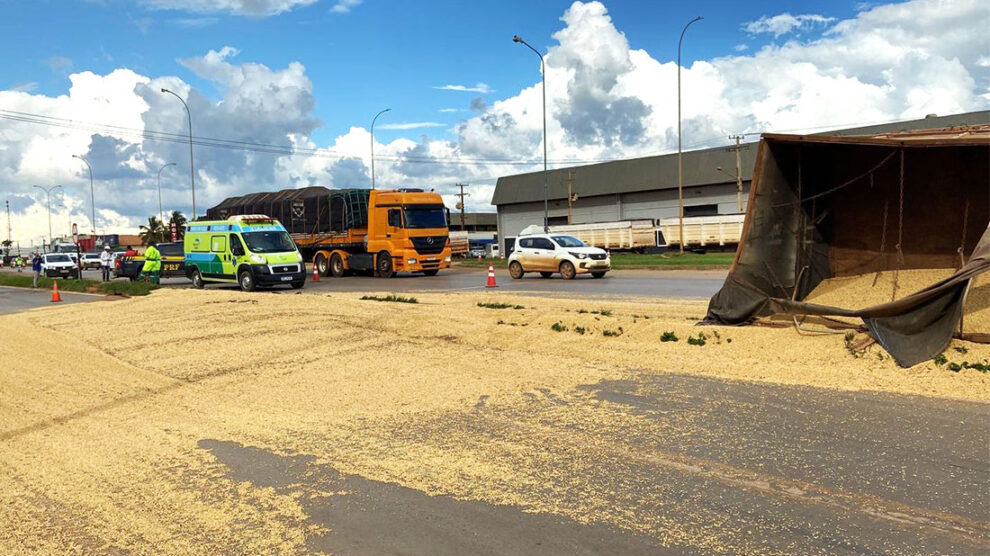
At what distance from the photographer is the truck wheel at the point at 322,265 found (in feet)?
110

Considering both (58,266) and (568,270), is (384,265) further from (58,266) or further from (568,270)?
(58,266)

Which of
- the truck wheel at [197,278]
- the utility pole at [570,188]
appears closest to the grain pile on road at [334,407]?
the truck wheel at [197,278]

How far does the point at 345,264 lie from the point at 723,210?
124 ft

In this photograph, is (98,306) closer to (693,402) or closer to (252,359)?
(252,359)

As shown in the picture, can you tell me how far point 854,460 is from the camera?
5.36m

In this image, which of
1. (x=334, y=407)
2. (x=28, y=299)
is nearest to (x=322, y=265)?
(x=28, y=299)

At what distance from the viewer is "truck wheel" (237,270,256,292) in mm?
24000

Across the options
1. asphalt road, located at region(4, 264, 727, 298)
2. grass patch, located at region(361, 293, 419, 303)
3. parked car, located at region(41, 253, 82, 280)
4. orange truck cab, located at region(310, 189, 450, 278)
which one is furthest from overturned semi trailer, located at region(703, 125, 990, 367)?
parked car, located at region(41, 253, 82, 280)

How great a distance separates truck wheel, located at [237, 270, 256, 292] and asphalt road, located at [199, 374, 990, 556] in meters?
18.4

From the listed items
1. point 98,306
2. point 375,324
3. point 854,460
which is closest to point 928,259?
point 854,460

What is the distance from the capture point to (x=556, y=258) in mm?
26734

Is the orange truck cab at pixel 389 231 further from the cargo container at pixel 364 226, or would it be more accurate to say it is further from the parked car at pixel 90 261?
the parked car at pixel 90 261

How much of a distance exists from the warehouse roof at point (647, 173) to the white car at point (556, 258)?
31.5 m

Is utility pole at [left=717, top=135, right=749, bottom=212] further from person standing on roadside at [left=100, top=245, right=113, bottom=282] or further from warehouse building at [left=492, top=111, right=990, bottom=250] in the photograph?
person standing on roadside at [left=100, top=245, right=113, bottom=282]
